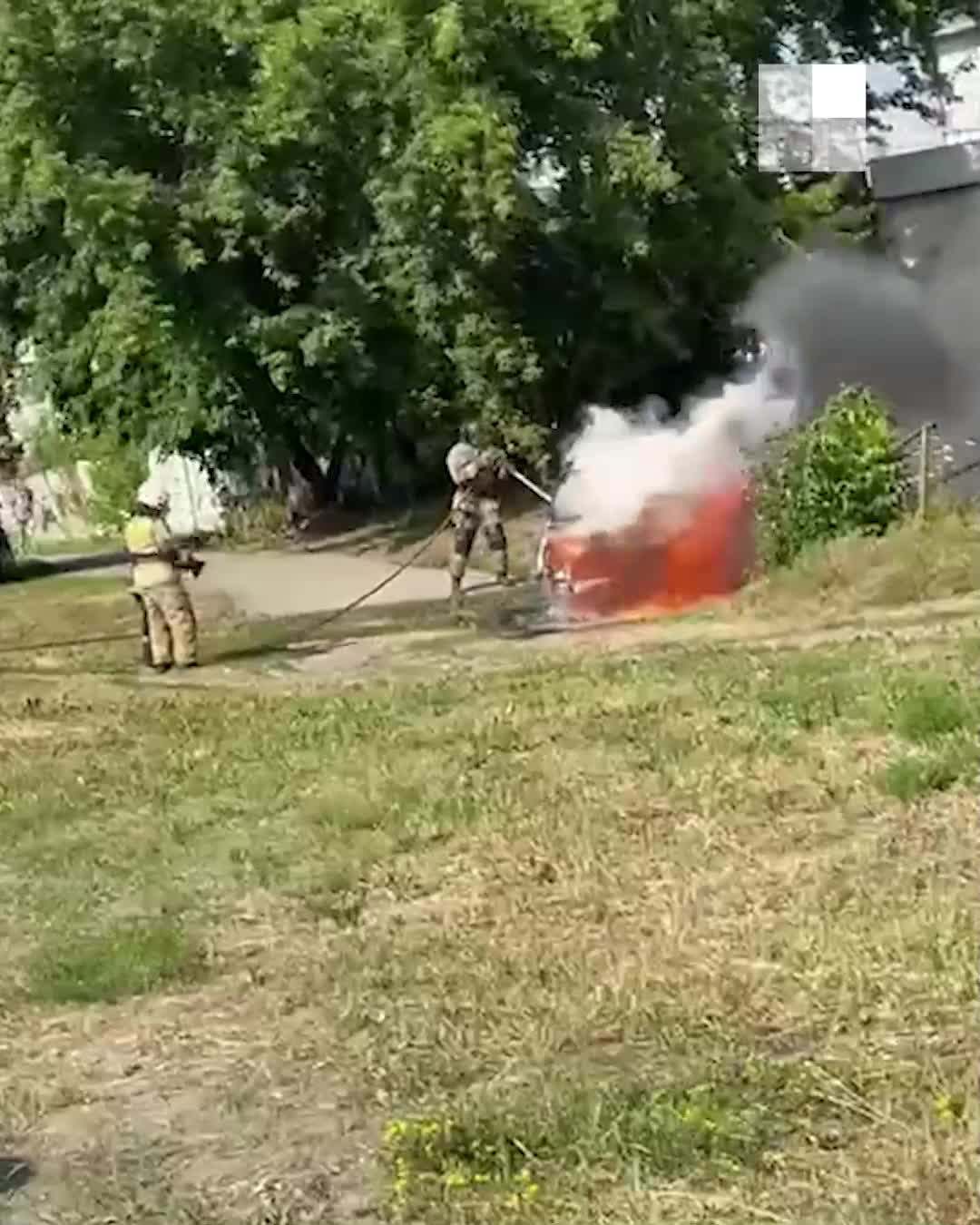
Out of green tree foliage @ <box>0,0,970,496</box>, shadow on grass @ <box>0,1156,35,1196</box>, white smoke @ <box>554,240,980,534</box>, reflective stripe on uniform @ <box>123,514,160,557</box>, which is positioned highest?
green tree foliage @ <box>0,0,970,496</box>

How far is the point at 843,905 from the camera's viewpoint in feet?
24.2

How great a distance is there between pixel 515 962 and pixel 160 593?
1049 centimetres

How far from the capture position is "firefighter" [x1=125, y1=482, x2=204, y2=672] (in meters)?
17.3

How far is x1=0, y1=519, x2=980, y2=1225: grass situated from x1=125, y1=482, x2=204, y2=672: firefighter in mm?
4424

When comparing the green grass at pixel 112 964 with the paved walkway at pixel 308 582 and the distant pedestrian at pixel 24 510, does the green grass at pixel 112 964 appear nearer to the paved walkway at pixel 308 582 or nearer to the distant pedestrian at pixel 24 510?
the paved walkway at pixel 308 582

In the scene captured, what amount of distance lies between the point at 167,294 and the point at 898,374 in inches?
351

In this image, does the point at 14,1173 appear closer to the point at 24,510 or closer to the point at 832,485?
the point at 832,485

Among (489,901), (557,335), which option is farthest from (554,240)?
(489,901)

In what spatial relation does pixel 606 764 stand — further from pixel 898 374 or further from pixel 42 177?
pixel 42 177

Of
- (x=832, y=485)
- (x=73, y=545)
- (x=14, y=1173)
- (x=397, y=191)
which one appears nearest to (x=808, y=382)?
(x=397, y=191)

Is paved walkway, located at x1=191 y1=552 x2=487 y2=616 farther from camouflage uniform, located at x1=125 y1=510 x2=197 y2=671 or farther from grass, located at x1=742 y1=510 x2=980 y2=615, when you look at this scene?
grass, located at x1=742 y1=510 x2=980 y2=615

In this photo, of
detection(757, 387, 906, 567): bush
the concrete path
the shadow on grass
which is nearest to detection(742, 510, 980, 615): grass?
detection(757, 387, 906, 567): bush

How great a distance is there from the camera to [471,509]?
67.6 feet

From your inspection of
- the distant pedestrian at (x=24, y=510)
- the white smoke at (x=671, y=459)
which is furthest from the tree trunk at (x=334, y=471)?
the white smoke at (x=671, y=459)
